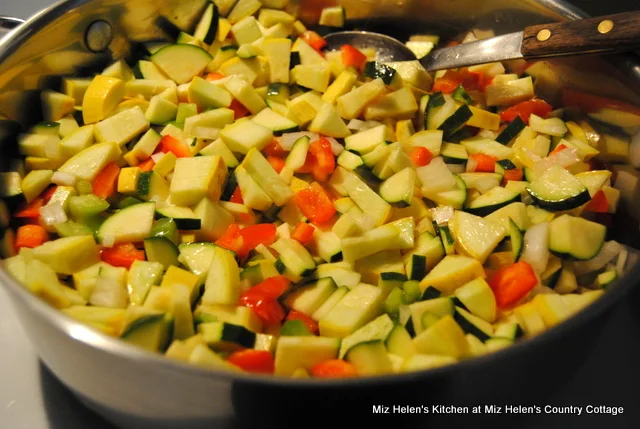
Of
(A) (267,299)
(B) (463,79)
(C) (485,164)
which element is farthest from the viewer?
(B) (463,79)

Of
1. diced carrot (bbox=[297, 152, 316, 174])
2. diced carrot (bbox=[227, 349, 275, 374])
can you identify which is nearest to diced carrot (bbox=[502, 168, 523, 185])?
diced carrot (bbox=[297, 152, 316, 174])

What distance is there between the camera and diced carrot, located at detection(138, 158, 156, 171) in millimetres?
1808

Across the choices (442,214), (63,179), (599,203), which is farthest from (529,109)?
(63,179)

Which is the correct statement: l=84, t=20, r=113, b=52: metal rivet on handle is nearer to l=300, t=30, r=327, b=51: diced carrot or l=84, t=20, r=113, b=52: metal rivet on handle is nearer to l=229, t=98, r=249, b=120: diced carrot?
l=229, t=98, r=249, b=120: diced carrot

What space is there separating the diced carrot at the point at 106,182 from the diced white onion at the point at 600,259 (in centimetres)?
136

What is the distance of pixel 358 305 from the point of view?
4.75ft

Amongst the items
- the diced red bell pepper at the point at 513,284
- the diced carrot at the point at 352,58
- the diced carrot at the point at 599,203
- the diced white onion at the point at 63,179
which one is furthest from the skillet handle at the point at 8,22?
the diced carrot at the point at 599,203

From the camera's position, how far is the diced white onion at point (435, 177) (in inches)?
70.7

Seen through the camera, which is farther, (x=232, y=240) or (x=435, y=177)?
(x=435, y=177)

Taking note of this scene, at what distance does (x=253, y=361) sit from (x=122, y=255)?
0.52 metres

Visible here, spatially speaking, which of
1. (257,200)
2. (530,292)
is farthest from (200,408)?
(530,292)

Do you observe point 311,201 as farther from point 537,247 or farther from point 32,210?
point 32,210

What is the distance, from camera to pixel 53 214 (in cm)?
163

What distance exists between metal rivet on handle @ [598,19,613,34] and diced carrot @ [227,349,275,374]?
129cm
